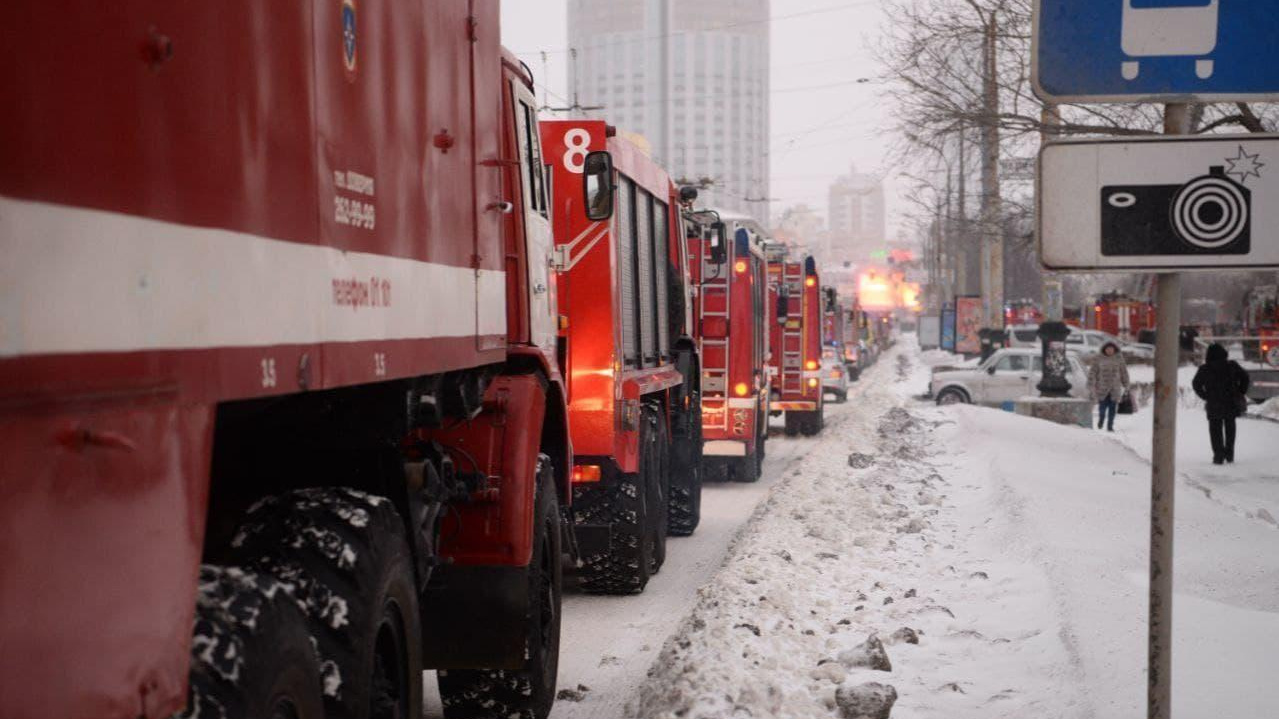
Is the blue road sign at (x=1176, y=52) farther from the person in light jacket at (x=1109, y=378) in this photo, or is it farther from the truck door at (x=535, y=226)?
the person in light jacket at (x=1109, y=378)

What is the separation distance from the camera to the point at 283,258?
3512 millimetres

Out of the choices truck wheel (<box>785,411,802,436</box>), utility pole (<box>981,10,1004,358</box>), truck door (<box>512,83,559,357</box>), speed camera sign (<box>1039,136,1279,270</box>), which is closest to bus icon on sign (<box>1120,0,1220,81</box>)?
speed camera sign (<box>1039,136,1279,270</box>)

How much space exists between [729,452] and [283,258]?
16.2 m

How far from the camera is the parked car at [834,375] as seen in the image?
1547 inches

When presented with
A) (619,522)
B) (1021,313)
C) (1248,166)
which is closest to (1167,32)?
(1248,166)

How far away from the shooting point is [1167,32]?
4.80 m

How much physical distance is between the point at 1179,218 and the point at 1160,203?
7 cm

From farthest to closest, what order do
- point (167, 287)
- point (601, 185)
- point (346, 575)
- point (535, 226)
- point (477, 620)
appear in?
1. point (601, 185)
2. point (535, 226)
3. point (477, 620)
4. point (346, 575)
5. point (167, 287)

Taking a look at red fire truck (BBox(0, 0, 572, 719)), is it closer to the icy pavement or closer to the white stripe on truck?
the white stripe on truck

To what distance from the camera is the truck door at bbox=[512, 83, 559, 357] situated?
281 inches

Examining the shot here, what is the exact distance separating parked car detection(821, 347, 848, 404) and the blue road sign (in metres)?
33.7

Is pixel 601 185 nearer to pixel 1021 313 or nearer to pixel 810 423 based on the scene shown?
pixel 810 423

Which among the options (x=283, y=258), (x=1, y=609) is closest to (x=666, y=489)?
(x=283, y=258)

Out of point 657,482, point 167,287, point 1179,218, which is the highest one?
point 1179,218
